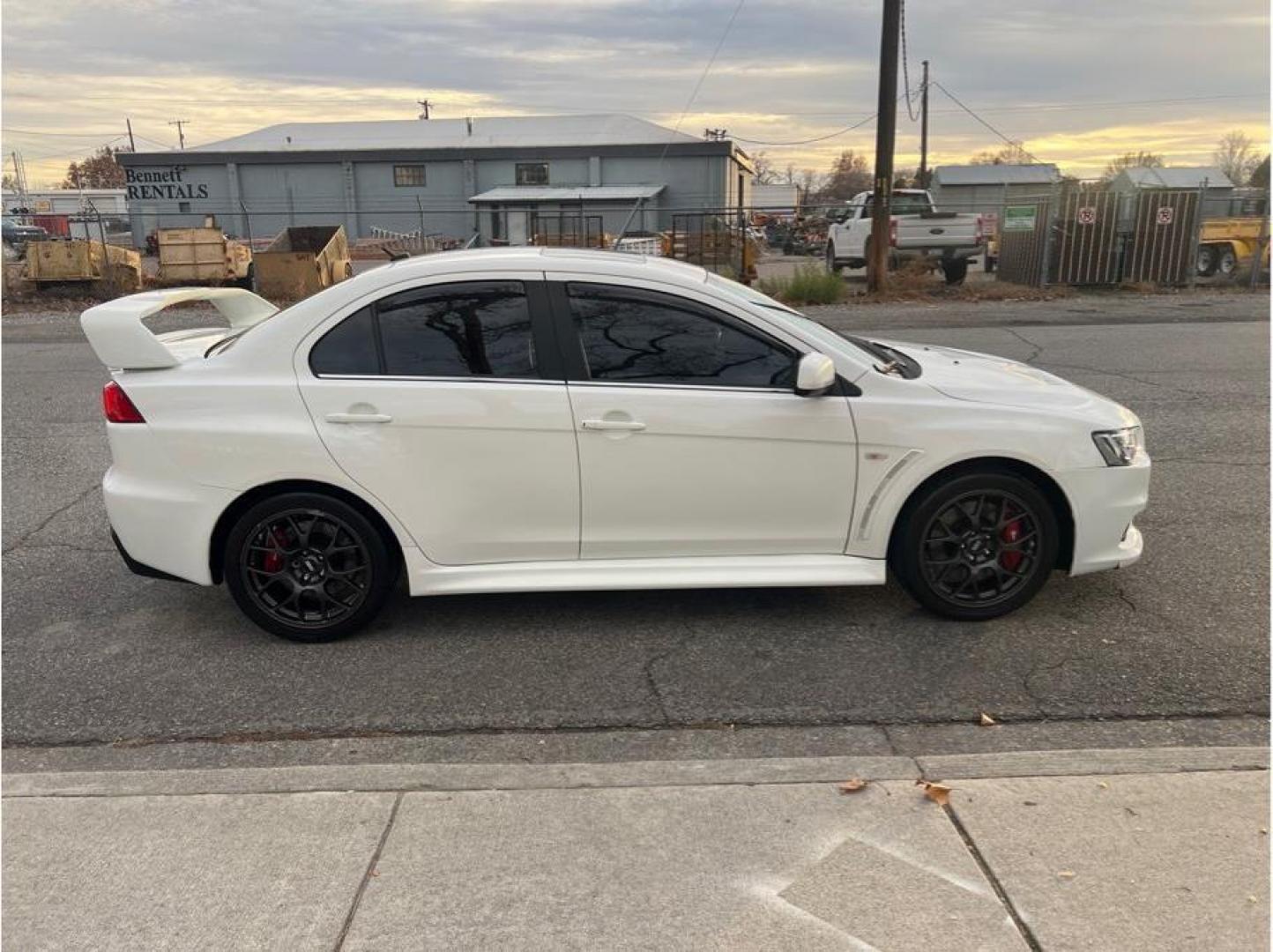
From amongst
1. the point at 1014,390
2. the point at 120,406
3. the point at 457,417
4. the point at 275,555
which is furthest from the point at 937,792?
the point at 120,406

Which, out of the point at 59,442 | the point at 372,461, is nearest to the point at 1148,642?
the point at 372,461

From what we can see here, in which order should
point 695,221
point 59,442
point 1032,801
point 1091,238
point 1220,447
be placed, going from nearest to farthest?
point 1032,801 < point 1220,447 < point 59,442 < point 1091,238 < point 695,221

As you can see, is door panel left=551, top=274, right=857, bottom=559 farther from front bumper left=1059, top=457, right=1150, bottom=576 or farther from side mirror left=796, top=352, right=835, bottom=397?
front bumper left=1059, top=457, right=1150, bottom=576

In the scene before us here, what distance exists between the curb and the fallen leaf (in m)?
0.05

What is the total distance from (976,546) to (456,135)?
158 ft

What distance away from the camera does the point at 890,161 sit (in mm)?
17688

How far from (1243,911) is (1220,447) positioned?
18.2 ft

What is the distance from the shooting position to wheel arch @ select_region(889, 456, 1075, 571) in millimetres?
4059

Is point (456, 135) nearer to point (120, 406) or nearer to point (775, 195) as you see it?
point (775, 195)

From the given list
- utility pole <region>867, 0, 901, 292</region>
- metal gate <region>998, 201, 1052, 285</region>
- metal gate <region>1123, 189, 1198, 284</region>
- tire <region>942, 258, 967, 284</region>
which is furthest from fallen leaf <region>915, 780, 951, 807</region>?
tire <region>942, 258, 967, 284</region>

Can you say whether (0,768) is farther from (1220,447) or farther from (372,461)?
(1220,447)

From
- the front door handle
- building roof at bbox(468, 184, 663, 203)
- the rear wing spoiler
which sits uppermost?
building roof at bbox(468, 184, 663, 203)

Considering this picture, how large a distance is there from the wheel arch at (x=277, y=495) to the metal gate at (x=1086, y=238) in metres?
18.3

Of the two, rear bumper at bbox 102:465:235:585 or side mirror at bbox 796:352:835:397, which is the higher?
side mirror at bbox 796:352:835:397
